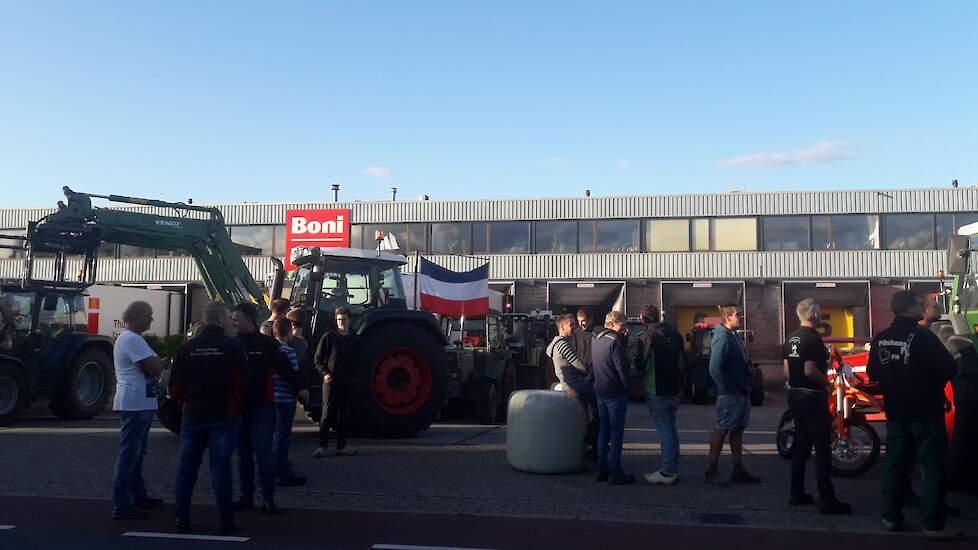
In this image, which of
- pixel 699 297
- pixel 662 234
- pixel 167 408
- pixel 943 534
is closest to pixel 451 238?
pixel 662 234

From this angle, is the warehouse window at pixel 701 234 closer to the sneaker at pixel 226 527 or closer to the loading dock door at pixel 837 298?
the loading dock door at pixel 837 298

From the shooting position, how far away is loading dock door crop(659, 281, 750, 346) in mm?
29000

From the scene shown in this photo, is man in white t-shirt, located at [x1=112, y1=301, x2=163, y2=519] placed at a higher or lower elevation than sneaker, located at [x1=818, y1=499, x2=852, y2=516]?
higher

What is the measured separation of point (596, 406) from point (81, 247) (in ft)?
27.9

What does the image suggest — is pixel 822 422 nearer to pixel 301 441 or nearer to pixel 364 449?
pixel 364 449

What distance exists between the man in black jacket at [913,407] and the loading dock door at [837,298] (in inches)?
896

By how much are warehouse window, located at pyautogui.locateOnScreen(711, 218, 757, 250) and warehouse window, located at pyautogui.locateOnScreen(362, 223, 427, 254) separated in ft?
34.5

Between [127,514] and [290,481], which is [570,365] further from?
[127,514]

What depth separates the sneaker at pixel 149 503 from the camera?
707cm

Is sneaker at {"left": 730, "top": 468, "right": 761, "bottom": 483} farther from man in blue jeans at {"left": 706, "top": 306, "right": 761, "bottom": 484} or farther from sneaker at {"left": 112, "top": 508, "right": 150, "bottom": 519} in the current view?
sneaker at {"left": 112, "top": 508, "right": 150, "bottom": 519}

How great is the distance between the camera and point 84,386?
14.2m

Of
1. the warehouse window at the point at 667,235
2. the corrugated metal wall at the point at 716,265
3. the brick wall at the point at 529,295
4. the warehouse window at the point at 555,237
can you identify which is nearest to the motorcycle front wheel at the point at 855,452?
the corrugated metal wall at the point at 716,265

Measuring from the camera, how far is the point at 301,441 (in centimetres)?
1128

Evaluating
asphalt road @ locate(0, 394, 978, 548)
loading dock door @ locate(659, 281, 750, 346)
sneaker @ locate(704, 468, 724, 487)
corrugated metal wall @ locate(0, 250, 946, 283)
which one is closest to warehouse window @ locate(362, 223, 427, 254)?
corrugated metal wall @ locate(0, 250, 946, 283)
